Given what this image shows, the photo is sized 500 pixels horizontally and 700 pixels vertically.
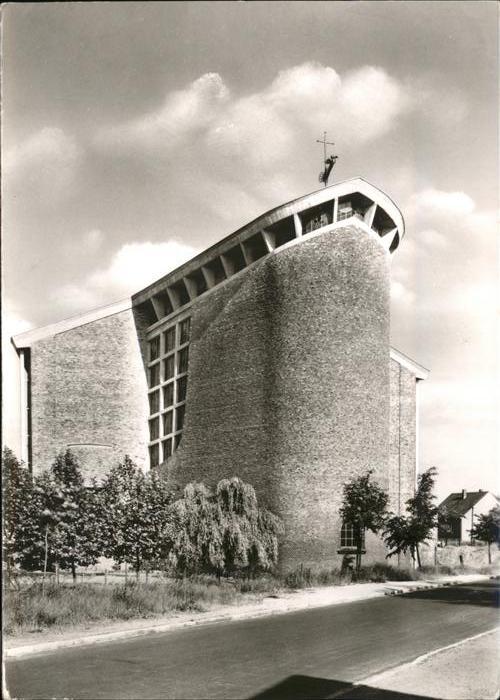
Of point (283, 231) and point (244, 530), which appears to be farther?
point (283, 231)

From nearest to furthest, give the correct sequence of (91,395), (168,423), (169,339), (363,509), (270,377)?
(363,509), (270,377), (91,395), (168,423), (169,339)

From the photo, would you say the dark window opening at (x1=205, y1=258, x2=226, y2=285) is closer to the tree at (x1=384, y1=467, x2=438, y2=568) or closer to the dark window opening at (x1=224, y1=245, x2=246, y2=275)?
the dark window opening at (x1=224, y1=245, x2=246, y2=275)

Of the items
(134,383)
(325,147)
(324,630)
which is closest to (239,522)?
(324,630)

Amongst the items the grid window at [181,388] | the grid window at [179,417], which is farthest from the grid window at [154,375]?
the grid window at [179,417]

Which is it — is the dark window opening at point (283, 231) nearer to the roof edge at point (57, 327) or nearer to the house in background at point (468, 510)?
the roof edge at point (57, 327)

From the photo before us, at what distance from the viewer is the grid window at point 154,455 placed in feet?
125

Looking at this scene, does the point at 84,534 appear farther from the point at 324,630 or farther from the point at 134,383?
the point at 134,383

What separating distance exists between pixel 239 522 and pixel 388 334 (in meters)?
12.5

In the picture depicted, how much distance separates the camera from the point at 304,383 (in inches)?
1161

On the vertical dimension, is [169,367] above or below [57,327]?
below

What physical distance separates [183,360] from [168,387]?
84.4 inches

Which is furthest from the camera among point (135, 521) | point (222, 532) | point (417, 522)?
point (417, 522)

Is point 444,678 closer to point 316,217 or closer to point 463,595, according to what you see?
point 463,595

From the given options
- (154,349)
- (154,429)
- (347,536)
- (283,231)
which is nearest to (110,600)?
(347,536)
